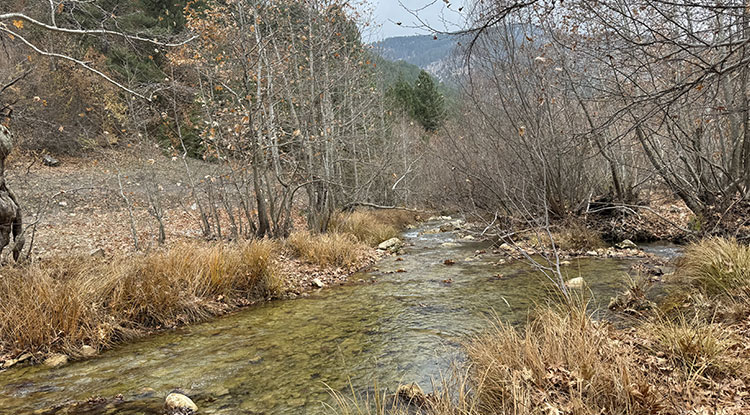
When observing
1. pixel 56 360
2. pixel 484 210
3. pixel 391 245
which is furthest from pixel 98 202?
pixel 484 210

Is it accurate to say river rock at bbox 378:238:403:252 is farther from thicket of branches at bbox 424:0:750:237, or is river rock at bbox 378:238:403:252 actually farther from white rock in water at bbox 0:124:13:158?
white rock in water at bbox 0:124:13:158

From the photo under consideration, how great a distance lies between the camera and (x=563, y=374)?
8.98ft

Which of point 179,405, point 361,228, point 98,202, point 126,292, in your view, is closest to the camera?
point 179,405

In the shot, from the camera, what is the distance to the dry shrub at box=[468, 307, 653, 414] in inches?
95.7

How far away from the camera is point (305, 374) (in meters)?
3.67

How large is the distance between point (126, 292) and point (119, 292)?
0.12 metres

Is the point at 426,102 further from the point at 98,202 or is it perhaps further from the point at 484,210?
the point at 98,202

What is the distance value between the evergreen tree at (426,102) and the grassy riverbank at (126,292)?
105 ft

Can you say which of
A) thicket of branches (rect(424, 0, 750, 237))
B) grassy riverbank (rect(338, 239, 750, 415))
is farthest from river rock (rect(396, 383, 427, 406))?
thicket of branches (rect(424, 0, 750, 237))

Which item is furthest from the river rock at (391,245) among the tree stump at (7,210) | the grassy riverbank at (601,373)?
the tree stump at (7,210)

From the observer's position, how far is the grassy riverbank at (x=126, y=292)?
4109 millimetres

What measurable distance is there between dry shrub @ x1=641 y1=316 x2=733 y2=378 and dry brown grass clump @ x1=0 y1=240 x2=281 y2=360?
16.2 feet

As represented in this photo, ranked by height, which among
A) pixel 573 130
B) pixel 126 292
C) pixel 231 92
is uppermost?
pixel 231 92

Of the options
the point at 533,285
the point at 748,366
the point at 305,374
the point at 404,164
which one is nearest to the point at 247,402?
the point at 305,374
